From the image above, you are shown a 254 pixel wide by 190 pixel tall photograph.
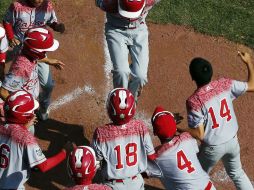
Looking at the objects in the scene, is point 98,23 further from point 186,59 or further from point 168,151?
point 168,151

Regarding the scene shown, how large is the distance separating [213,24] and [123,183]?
561 centimetres

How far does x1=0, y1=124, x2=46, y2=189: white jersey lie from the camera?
6.68 m

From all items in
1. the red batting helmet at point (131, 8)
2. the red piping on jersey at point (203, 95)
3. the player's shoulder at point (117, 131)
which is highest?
the red batting helmet at point (131, 8)

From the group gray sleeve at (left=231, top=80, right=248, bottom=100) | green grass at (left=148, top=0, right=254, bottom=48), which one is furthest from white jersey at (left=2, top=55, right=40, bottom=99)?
green grass at (left=148, top=0, right=254, bottom=48)

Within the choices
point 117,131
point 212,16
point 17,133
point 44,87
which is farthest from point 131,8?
point 212,16

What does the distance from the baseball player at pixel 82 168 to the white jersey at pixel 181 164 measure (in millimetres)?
1169

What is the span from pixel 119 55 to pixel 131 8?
90cm

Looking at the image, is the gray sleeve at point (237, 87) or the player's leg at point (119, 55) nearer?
the gray sleeve at point (237, 87)

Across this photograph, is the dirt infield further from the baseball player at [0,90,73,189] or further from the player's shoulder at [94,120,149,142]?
the player's shoulder at [94,120,149,142]

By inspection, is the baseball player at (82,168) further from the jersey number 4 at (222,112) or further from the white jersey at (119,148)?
the jersey number 4 at (222,112)

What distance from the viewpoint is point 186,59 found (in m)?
10.8

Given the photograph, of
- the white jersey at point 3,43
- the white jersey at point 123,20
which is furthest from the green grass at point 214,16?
the white jersey at point 3,43

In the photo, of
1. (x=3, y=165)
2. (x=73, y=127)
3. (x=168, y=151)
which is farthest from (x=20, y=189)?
(x=73, y=127)

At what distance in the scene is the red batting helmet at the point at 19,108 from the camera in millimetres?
6656
